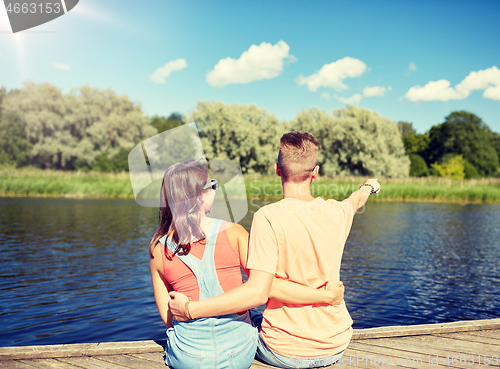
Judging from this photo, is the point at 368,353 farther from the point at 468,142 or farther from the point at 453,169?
the point at 468,142

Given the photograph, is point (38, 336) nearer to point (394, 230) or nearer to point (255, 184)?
point (394, 230)

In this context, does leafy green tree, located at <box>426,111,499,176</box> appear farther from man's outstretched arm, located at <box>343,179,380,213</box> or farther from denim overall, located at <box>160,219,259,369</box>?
denim overall, located at <box>160,219,259,369</box>

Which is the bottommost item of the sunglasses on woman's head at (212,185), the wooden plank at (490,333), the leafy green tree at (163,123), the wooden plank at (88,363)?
the wooden plank at (490,333)

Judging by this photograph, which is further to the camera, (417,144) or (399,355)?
(417,144)

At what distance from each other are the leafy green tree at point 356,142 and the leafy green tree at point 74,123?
64.8 feet

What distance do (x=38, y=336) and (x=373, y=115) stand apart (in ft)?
138

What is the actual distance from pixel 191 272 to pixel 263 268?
490mm

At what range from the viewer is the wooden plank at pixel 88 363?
2777 millimetres

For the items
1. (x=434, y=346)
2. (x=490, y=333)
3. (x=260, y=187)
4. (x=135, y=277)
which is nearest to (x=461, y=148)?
(x=260, y=187)

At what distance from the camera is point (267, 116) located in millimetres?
45750

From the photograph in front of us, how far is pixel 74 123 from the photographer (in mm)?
45062

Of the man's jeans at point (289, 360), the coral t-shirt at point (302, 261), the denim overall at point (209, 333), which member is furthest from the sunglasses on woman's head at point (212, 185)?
the man's jeans at point (289, 360)

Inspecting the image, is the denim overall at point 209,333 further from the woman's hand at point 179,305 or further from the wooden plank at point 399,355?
the wooden plank at point 399,355

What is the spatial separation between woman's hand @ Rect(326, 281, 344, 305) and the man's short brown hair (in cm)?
60
